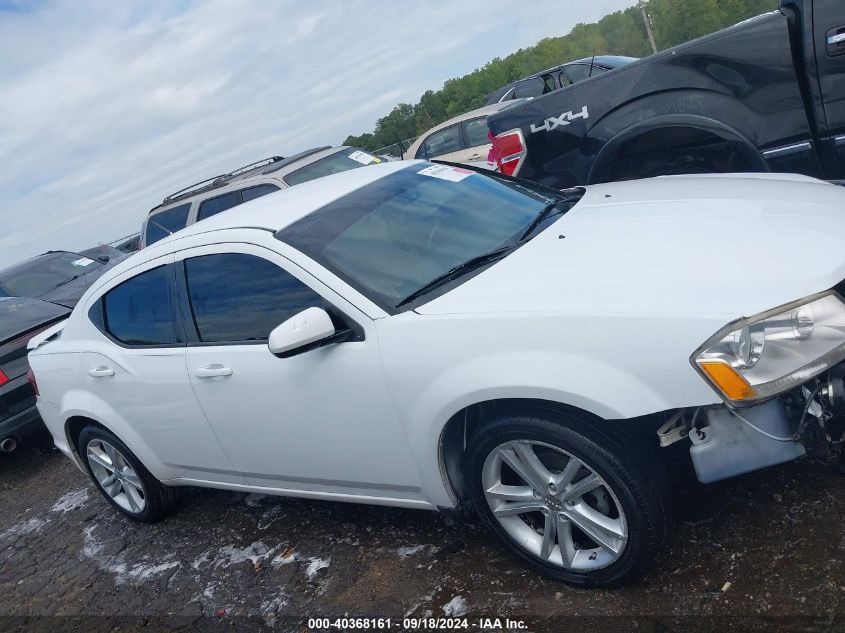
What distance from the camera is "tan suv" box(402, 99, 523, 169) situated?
11461mm

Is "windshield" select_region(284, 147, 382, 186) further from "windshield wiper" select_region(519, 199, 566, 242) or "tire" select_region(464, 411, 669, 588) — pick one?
"tire" select_region(464, 411, 669, 588)

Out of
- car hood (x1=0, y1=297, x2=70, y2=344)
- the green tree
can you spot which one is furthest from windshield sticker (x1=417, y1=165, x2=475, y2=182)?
the green tree

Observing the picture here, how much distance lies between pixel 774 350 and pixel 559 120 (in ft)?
9.48

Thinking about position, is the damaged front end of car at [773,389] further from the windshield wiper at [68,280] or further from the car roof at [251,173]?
the windshield wiper at [68,280]

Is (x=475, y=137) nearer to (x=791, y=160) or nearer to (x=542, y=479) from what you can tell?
(x=791, y=160)

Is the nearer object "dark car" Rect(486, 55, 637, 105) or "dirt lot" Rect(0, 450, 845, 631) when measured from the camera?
"dirt lot" Rect(0, 450, 845, 631)

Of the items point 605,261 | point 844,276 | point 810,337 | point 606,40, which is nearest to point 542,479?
point 605,261

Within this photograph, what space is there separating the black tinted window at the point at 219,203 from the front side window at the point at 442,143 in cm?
422

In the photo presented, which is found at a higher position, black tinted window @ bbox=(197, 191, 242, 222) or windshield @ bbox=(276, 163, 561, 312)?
black tinted window @ bbox=(197, 191, 242, 222)

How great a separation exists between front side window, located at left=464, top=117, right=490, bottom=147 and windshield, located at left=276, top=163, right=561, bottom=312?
7982 mm

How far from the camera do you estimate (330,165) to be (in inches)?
364

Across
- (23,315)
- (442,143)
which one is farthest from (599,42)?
(23,315)

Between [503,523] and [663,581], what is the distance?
0.61 meters

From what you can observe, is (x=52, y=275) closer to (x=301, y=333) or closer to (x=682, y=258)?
(x=301, y=333)
